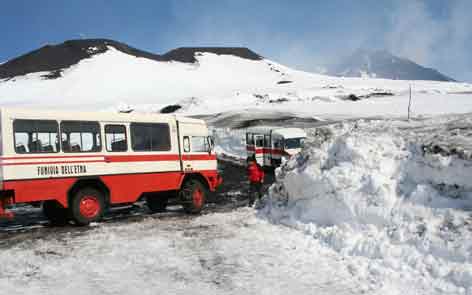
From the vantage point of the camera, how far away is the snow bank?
816cm

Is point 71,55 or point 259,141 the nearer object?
point 259,141

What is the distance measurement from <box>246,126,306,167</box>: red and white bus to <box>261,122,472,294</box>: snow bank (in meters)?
16.0

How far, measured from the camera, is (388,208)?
1052 cm

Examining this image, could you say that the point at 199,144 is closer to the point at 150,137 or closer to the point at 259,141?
the point at 150,137

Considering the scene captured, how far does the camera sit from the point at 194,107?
77.1 meters

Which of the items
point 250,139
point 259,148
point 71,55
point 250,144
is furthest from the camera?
point 71,55

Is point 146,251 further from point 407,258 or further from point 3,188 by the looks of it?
point 407,258

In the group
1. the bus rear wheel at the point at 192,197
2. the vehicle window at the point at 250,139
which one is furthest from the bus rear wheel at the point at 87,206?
the vehicle window at the point at 250,139

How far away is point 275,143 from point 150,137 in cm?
1777

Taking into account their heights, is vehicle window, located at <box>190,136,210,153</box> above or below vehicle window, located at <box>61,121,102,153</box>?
below

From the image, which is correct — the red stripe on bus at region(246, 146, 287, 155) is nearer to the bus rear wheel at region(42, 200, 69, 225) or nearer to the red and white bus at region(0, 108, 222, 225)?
the red and white bus at region(0, 108, 222, 225)

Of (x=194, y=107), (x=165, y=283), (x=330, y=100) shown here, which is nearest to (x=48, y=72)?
(x=194, y=107)

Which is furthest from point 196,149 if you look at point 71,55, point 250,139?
point 71,55

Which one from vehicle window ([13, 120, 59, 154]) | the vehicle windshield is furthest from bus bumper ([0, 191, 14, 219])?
the vehicle windshield
